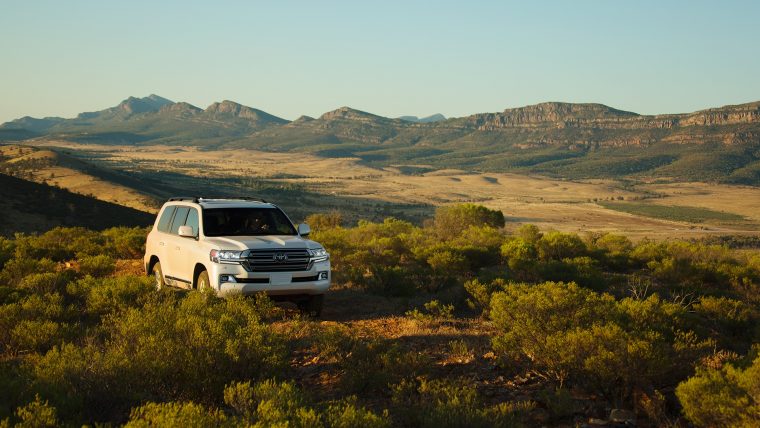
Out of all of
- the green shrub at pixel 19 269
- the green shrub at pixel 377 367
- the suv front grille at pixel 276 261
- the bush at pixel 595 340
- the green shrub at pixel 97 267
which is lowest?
the green shrub at pixel 97 267

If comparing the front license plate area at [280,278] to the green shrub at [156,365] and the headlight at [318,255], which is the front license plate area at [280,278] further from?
the green shrub at [156,365]

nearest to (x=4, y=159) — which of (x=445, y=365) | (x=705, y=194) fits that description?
(x=445, y=365)

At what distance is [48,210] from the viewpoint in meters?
33.5

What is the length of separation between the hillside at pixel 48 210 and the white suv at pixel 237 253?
2177cm

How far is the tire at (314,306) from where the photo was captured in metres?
9.85

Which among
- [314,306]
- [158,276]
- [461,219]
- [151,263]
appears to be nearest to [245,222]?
[158,276]

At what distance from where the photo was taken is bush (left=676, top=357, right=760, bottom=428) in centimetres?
507

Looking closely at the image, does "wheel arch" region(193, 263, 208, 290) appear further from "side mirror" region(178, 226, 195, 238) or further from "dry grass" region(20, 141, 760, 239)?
"dry grass" region(20, 141, 760, 239)

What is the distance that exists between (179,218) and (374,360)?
569 centimetres

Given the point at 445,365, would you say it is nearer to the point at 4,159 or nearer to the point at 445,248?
the point at 445,248

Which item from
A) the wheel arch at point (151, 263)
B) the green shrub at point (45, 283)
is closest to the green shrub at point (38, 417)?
the green shrub at point (45, 283)

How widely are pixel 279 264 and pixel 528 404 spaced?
15.9 ft

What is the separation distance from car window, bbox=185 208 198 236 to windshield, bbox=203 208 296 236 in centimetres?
16

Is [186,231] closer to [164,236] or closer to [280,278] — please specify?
[164,236]
